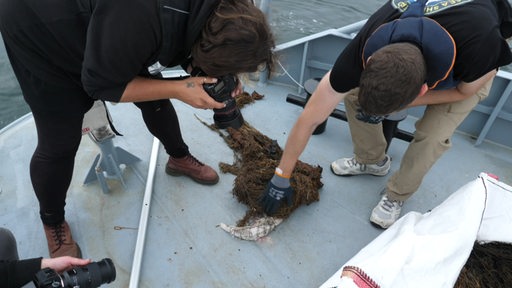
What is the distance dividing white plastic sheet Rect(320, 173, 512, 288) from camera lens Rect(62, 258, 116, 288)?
0.68m

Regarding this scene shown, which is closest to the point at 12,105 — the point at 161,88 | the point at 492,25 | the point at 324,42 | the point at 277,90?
the point at 277,90

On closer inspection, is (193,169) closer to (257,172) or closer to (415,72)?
(257,172)

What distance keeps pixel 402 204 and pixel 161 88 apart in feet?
4.49

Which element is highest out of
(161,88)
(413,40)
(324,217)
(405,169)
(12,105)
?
(413,40)

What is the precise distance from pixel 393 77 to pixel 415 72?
81 mm

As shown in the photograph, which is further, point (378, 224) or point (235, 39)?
point (378, 224)

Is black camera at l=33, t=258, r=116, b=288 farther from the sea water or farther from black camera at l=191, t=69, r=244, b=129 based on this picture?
the sea water

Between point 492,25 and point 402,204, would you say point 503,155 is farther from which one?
point 492,25

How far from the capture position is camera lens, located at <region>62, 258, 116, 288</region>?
37.2 inches

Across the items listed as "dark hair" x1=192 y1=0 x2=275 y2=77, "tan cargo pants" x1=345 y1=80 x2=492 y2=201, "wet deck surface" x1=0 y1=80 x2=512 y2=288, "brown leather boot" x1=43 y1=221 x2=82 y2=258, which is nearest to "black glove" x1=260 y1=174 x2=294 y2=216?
"wet deck surface" x1=0 y1=80 x2=512 y2=288

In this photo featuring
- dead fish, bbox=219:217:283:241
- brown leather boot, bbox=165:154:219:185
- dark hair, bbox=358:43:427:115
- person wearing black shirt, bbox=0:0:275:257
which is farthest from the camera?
brown leather boot, bbox=165:154:219:185

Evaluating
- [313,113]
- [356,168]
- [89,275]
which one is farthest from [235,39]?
[356,168]

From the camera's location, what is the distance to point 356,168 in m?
2.03

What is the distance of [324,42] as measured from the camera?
2.63m
